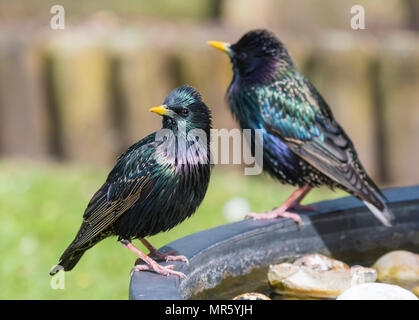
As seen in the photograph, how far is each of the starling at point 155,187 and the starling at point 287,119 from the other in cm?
102

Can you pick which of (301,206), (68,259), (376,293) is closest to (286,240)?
(301,206)

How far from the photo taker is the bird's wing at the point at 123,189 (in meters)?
2.44

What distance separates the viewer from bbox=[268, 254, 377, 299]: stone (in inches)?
105

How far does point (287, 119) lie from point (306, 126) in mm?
85

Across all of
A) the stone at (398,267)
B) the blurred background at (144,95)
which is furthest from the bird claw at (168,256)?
the blurred background at (144,95)

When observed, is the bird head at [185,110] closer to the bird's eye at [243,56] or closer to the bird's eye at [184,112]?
the bird's eye at [184,112]

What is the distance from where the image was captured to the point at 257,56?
3.58 meters

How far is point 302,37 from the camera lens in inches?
251

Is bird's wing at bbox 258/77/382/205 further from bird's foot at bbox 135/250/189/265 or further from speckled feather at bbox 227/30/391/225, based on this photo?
bird's foot at bbox 135/250/189/265

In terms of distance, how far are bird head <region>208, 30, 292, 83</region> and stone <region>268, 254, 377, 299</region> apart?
3.61 ft

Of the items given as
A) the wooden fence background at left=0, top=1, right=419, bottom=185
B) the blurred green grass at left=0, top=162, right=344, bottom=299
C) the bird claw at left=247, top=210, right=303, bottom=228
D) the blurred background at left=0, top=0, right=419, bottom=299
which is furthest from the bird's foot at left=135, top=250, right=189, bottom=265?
the wooden fence background at left=0, top=1, right=419, bottom=185

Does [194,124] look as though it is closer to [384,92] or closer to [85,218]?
[85,218]
